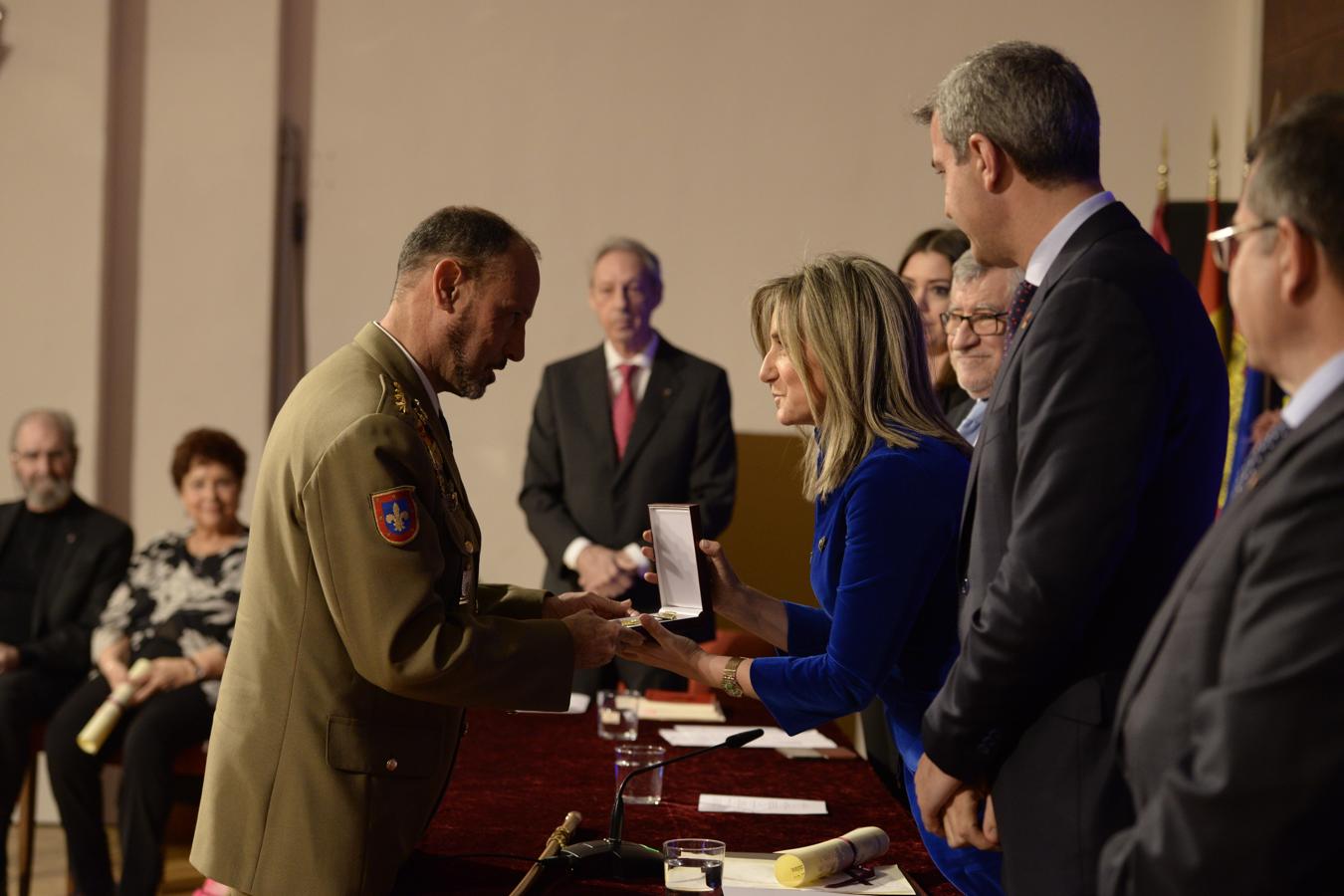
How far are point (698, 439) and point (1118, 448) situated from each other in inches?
129

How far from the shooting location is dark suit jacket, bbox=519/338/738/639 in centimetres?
475

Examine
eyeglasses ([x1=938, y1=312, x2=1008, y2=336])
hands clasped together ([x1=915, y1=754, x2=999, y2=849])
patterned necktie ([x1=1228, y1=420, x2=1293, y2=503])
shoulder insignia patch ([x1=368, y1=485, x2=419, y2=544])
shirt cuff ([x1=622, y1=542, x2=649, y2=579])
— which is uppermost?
eyeglasses ([x1=938, y1=312, x2=1008, y2=336])

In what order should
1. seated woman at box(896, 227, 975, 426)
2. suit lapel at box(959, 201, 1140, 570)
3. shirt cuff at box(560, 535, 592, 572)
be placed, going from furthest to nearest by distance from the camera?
1. shirt cuff at box(560, 535, 592, 572)
2. seated woman at box(896, 227, 975, 426)
3. suit lapel at box(959, 201, 1140, 570)

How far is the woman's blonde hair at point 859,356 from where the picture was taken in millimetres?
2203

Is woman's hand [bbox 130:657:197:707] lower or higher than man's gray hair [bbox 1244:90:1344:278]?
lower

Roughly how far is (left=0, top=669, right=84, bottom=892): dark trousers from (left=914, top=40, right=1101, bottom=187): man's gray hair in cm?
408

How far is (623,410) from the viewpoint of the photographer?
16.2 feet

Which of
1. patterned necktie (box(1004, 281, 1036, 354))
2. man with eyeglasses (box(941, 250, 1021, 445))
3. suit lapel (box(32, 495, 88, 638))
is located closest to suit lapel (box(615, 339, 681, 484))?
man with eyeglasses (box(941, 250, 1021, 445))

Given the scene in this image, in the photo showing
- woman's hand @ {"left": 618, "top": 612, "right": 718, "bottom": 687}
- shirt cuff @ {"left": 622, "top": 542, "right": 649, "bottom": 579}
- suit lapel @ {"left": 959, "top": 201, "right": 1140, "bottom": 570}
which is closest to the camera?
suit lapel @ {"left": 959, "top": 201, "right": 1140, "bottom": 570}

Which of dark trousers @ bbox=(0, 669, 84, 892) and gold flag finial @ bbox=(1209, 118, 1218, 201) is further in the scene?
gold flag finial @ bbox=(1209, 118, 1218, 201)

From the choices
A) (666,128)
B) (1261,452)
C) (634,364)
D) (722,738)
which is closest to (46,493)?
(634,364)

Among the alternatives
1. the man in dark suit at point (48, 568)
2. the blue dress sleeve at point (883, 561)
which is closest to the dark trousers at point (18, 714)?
the man in dark suit at point (48, 568)

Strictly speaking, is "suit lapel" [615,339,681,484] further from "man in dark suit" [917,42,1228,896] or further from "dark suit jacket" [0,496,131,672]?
"man in dark suit" [917,42,1228,896]

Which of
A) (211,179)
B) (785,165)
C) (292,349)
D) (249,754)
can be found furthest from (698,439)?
(249,754)
